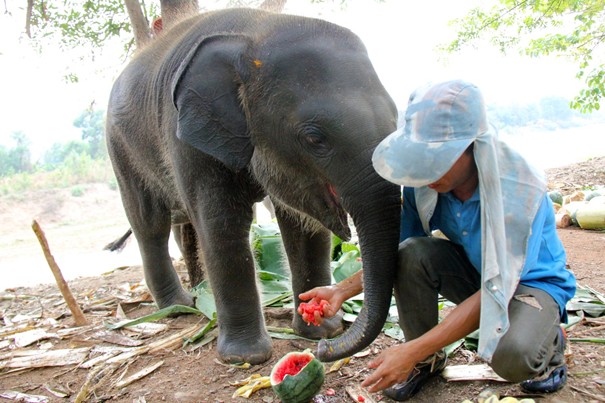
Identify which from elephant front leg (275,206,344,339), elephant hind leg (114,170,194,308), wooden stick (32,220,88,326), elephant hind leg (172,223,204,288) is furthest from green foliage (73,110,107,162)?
elephant front leg (275,206,344,339)

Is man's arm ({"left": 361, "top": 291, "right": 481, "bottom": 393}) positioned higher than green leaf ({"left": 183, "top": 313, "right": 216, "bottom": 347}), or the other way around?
man's arm ({"left": 361, "top": 291, "right": 481, "bottom": 393})

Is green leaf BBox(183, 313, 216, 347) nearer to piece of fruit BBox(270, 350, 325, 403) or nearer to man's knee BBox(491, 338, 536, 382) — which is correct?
piece of fruit BBox(270, 350, 325, 403)

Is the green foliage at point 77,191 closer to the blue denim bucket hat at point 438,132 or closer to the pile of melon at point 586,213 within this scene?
the pile of melon at point 586,213

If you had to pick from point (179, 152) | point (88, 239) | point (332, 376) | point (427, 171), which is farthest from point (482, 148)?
point (88, 239)

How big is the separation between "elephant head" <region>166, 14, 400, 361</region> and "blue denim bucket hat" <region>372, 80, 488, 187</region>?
47cm

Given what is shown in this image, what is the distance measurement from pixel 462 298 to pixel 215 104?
1.77 meters

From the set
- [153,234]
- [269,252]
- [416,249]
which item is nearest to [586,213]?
[269,252]

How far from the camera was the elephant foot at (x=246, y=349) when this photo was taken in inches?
150

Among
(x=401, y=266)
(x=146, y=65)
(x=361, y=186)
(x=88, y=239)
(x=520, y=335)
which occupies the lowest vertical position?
(x=88, y=239)

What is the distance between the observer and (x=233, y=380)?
3.61m

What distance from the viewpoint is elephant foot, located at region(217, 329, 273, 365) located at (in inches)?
150

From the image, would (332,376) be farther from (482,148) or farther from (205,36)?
(205,36)

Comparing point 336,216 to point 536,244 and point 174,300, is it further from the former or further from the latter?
point 174,300

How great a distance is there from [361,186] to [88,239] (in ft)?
54.9
